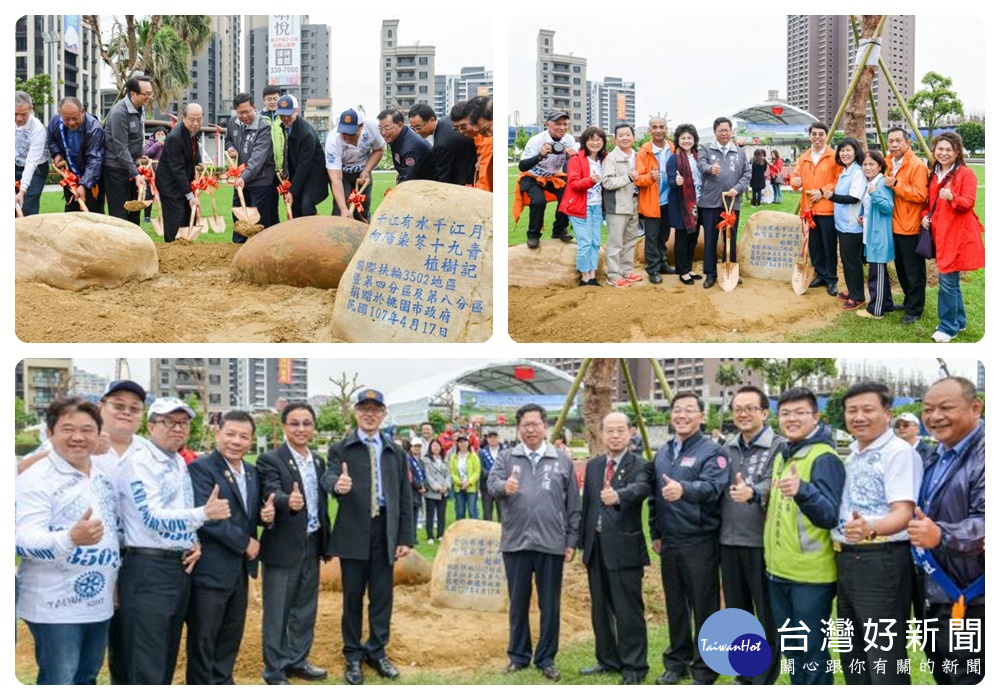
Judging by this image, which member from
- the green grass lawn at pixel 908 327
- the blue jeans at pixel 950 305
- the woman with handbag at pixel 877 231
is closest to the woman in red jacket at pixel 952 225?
the blue jeans at pixel 950 305

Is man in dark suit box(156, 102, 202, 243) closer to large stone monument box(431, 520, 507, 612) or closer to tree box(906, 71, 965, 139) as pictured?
large stone monument box(431, 520, 507, 612)

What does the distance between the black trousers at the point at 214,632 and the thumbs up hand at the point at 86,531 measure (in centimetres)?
61

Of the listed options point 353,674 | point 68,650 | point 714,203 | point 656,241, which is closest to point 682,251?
point 656,241

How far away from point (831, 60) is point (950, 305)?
2.07 meters

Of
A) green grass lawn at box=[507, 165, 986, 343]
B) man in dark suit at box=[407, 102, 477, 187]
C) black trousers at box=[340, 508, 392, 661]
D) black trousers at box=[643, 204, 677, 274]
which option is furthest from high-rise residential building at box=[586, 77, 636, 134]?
black trousers at box=[340, 508, 392, 661]

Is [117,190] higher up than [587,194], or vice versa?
[117,190]

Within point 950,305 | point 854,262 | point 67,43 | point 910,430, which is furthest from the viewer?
point 67,43

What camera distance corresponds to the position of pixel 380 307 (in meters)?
6.16

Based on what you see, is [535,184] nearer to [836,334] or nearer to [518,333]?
[518,333]

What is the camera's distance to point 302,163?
26.1 feet

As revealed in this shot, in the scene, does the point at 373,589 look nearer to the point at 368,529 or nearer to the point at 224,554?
the point at 368,529

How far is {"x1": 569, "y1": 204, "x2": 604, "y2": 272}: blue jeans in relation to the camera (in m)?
7.33

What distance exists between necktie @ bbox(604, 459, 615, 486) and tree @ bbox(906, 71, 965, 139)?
11.5 feet

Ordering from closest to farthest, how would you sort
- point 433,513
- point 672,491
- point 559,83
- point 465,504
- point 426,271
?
point 672,491
point 426,271
point 559,83
point 433,513
point 465,504
